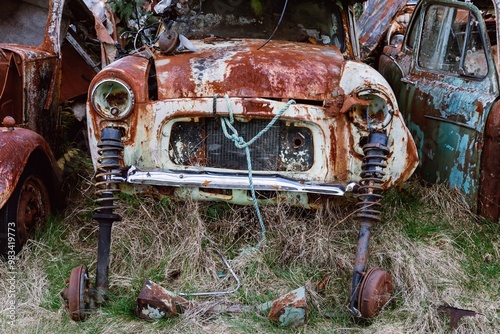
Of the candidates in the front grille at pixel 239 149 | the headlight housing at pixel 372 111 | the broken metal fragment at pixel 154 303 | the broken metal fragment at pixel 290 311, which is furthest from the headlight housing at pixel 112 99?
the broken metal fragment at pixel 290 311

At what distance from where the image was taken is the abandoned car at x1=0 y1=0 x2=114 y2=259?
13.3 ft

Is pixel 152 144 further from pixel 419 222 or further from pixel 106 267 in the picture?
pixel 419 222

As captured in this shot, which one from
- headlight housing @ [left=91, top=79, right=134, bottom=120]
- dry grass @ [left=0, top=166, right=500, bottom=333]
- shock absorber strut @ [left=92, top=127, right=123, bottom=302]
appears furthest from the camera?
headlight housing @ [left=91, top=79, right=134, bottom=120]

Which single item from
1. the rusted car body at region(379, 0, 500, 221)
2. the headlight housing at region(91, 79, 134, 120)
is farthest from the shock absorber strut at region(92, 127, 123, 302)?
the rusted car body at region(379, 0, 500, 221)

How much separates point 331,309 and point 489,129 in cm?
162

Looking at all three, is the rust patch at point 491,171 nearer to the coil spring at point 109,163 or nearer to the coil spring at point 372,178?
the coil spring at point 372,178

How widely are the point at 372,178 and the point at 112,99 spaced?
162cm

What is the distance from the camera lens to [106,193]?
3.63 meters

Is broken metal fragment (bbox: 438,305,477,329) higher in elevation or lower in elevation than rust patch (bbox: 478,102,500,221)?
lower

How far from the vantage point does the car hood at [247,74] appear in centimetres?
390

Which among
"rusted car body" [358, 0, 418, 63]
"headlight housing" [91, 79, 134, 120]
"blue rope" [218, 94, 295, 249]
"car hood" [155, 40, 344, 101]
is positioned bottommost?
"blue rope" [218, 94, 295, 249]

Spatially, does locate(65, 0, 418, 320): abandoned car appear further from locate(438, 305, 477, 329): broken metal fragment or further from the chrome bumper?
locate(438, 305, 477, 329): broken metal fragment

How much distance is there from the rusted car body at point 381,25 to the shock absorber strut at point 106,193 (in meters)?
4.37

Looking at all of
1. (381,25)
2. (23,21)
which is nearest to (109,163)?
(23,21)
